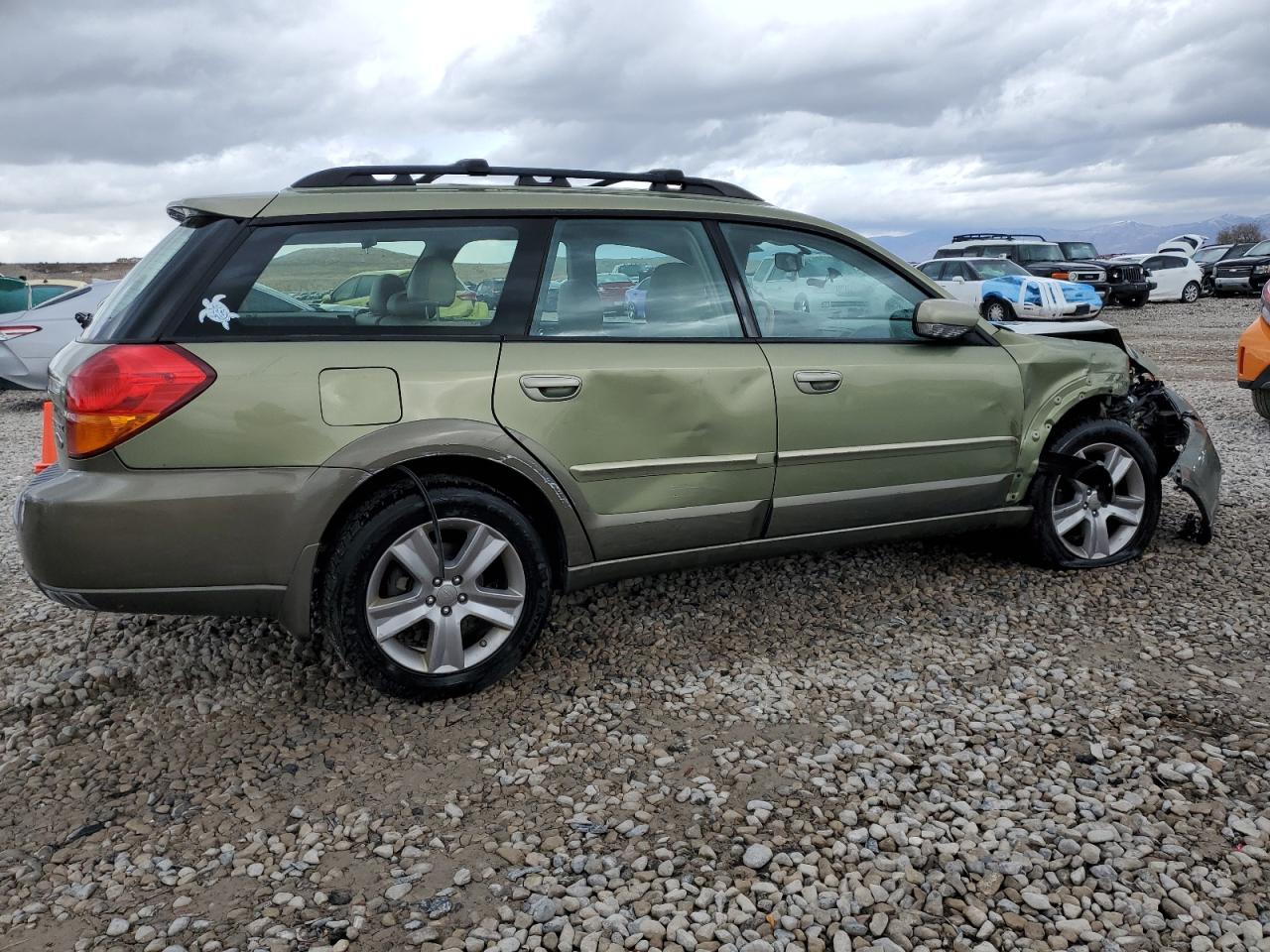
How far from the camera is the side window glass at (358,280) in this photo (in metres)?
3.14

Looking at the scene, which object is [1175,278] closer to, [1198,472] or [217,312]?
[1198,472]

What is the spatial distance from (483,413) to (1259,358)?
6.61 m

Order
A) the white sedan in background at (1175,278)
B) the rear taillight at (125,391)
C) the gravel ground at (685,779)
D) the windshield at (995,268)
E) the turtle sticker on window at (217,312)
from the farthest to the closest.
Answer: the white sedan in background at (1175,278) → the windshield at (995,268) → the turtle sticker on window at (217,312) → the rear taillight at (125,391) → the gravel ground at (685,779)

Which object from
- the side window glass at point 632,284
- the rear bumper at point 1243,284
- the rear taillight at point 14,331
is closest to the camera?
the side window glass at point 632,284

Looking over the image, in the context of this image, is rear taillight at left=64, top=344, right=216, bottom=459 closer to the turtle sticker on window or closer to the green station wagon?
the green station wagon

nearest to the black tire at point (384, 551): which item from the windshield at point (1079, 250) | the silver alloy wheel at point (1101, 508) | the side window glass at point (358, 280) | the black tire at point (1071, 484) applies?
the side window glass at point (358, 280)

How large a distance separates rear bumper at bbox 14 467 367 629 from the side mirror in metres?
2.31

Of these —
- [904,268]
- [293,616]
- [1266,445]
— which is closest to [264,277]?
[293,616]

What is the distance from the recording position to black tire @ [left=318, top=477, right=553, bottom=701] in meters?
3.20

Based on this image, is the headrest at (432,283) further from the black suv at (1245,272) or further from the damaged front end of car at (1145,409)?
the black suv at (1245,272)

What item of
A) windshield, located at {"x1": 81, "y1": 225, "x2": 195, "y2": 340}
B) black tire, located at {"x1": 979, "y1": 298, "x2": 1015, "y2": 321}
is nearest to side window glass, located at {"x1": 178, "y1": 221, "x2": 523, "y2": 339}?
windshield, located at {"x1": 81, "y1": 225, "x2": 195, "y2": 340}

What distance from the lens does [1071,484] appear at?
4.61m

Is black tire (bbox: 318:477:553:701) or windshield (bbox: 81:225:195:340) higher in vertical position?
windshield (bbox: 81:225:195:340)

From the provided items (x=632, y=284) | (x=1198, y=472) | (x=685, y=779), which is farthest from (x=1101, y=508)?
(x=685, y=779)
